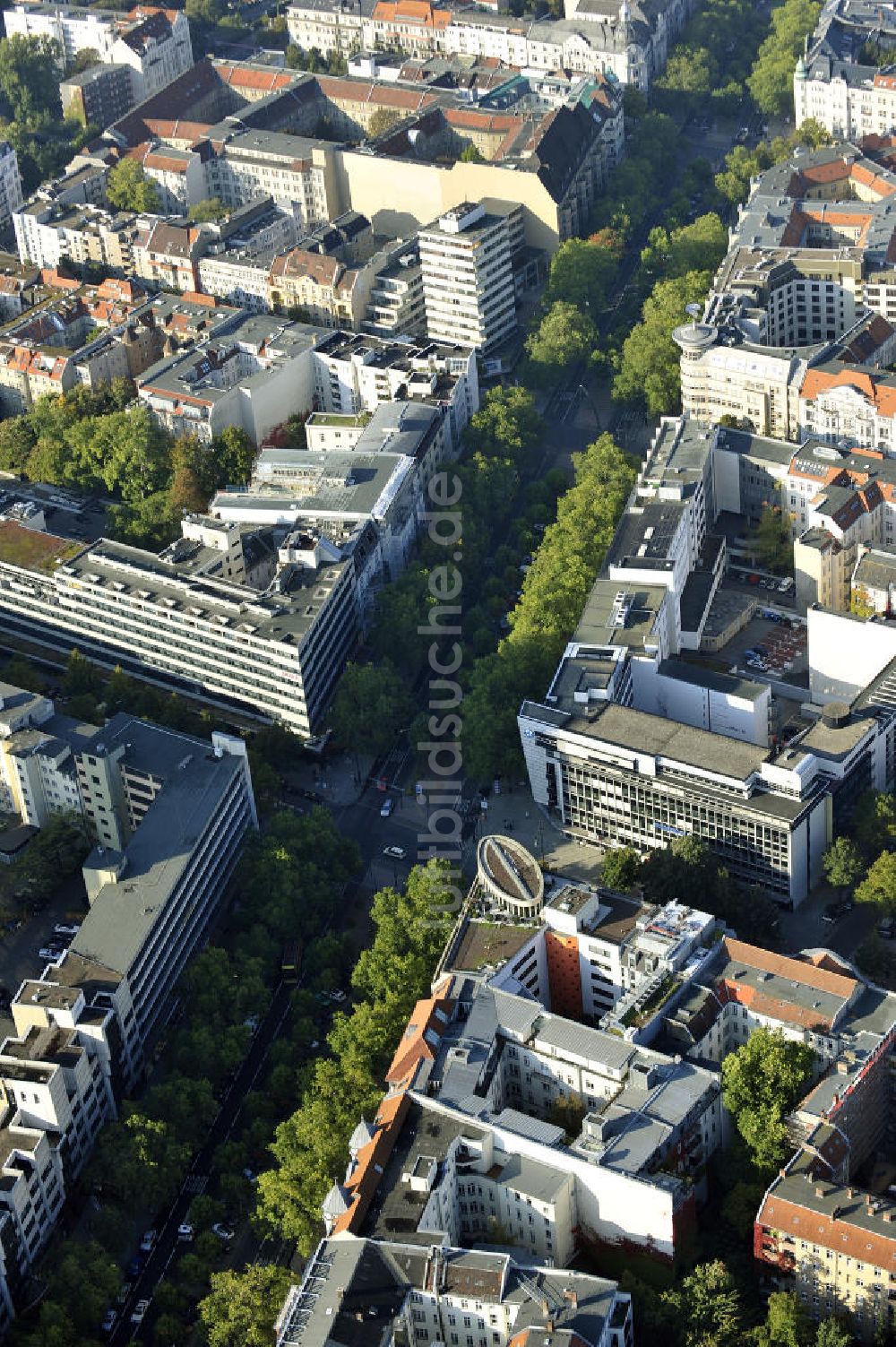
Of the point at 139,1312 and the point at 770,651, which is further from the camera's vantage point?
the point at 770,651

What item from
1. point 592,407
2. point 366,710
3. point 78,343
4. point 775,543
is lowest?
point 592,407

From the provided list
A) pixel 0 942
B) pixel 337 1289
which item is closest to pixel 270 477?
pixel 0 942

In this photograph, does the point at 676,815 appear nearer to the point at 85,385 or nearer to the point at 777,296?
the point at 777,296

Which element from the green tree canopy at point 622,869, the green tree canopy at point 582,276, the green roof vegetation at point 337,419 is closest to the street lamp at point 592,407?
the green tree canopy at point 582,276

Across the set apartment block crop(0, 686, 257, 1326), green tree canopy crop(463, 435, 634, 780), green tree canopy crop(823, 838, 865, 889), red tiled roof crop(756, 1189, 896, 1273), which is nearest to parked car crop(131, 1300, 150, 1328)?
apartment block crop(0, 686, 257, 1326)

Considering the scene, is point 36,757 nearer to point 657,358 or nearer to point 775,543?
point 775,543

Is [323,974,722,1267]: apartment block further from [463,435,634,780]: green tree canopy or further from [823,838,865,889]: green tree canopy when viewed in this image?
[463,435,634,780]: green tree canopy

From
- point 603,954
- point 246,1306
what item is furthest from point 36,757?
point 246,1306
